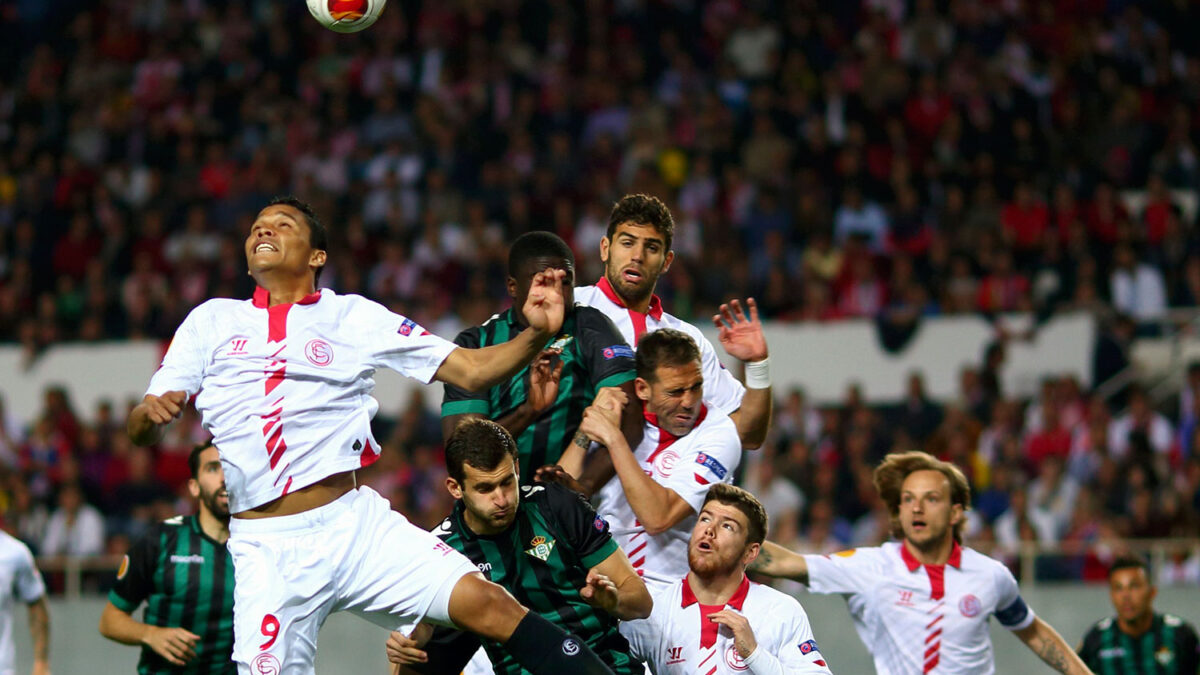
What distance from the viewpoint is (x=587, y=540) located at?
19.9 ft

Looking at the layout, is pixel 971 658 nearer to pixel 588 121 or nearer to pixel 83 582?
pixel 83 582

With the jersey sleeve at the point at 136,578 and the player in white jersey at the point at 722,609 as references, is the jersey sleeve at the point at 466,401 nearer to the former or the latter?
the player in white jersey at the point at 722,609

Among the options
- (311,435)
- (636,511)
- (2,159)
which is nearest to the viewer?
(311,435)

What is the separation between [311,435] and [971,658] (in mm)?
3444

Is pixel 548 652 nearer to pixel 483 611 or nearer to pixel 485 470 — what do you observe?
pixel 483 611

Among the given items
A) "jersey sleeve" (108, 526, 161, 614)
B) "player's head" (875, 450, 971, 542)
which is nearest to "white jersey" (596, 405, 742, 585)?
"player's head" (875, 450, 971, 542)

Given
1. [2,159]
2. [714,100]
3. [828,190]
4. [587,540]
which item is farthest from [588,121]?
[587,540]

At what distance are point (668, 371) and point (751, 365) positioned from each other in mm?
428

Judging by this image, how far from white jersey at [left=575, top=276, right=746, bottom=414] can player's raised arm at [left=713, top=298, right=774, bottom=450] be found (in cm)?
17

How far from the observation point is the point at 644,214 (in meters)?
6.91

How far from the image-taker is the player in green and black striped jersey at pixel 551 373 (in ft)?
21.4

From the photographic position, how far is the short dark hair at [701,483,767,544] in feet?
20.6

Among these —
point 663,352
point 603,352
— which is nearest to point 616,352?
point 603,352

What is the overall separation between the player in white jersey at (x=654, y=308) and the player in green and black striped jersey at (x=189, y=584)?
2182mm
